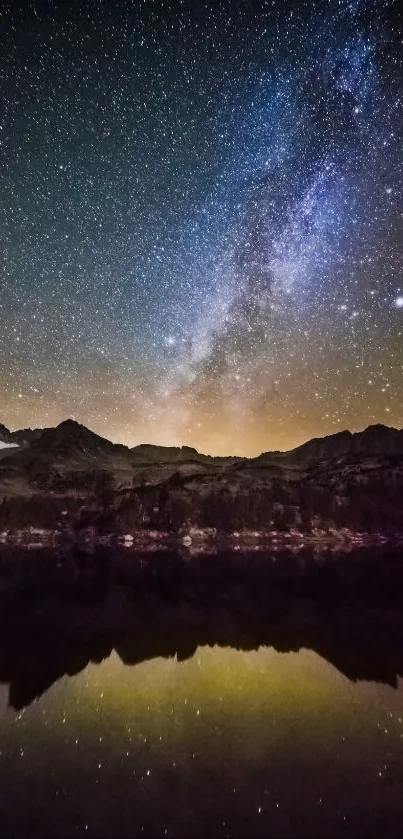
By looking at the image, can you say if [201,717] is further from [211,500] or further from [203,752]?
[211,500]

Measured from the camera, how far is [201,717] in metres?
12.1

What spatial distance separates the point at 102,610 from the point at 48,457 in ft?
383

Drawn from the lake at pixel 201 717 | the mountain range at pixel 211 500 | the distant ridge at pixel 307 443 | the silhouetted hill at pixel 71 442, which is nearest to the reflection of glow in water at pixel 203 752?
the lake at pixel 201 717

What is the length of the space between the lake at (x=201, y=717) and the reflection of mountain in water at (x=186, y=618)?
14 cm

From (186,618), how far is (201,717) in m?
11.3

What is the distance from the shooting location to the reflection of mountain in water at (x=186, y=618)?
16.7m

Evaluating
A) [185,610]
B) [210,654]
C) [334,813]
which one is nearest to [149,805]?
[334,813]

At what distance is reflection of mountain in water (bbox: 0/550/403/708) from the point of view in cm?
1670

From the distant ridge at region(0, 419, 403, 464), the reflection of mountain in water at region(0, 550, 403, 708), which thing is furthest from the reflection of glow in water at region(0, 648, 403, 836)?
the distant ridge at region(0, 419, 403, 464)

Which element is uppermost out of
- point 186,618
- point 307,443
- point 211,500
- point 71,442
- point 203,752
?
point 307,443

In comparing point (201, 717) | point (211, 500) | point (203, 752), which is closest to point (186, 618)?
point (201, 717)

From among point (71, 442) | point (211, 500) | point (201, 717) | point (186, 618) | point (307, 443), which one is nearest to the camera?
point (201, 717)

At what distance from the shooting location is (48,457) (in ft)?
433

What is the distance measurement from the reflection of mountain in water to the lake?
0.14 m
